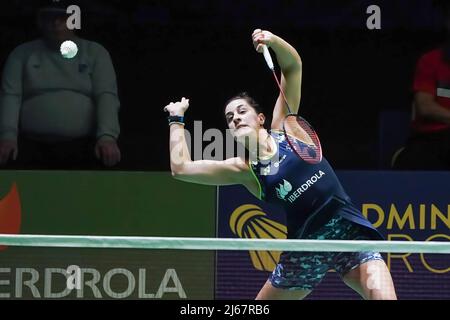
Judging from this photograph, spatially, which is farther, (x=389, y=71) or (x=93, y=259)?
(x=389, y=71)

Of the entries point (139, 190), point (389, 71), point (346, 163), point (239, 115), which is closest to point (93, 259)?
point (139, 190)

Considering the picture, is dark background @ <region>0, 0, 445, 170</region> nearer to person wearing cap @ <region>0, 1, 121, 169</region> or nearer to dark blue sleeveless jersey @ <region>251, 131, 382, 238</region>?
person wearing cap @ <region>0, 1, 121, 169</region>

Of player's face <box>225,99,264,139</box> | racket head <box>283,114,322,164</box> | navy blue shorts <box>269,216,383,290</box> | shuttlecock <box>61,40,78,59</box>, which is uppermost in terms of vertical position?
shuttlecock <box>61,40,78,59</box>

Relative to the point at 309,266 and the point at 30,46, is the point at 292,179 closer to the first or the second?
the point at 309,266

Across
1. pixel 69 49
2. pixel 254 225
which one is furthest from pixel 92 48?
pixel 254 225

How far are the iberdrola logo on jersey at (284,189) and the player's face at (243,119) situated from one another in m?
0.43

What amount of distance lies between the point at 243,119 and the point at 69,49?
1.38 meters

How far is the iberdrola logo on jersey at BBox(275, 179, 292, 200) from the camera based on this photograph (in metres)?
8.15

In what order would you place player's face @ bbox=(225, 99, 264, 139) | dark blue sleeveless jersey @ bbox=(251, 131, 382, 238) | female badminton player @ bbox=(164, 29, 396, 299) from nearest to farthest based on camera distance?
female badminton player @ bbox=(164, 29, 396, 299)
dark blue sleeveless jersey @ bbox=(251, 131, 382, 238)
player's face @ bbox=(225, 99, 264, 139)

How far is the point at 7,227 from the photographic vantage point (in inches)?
344

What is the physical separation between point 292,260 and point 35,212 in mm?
1929

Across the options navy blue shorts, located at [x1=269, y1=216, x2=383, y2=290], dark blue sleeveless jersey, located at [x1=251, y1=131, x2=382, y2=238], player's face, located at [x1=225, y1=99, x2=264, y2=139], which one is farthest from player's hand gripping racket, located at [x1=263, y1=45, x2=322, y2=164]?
navy blue shorts, located at [x1=269, y1=216, x2=383, y2=290]

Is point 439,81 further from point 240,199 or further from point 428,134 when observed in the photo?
point 240,199
